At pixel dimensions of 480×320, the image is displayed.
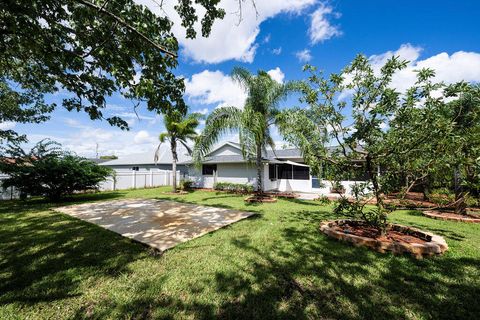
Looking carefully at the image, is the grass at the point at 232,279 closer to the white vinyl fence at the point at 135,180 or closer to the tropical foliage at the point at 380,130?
the tropical foliage at the point at 380,130

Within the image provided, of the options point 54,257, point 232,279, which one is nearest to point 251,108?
point 232,279

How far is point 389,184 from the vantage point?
5090mm

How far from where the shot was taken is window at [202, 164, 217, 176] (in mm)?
20359

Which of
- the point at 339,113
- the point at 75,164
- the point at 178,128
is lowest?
the point at 75,164

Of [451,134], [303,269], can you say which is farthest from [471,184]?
[303,269]

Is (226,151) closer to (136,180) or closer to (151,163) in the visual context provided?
(136,180)

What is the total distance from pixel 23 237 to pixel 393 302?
28.3 feet

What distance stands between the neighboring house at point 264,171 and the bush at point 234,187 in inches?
35.3

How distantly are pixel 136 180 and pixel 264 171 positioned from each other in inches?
508

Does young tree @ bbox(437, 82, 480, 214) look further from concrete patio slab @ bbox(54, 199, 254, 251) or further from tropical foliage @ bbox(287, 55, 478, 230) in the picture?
concrete patio slab @ bbox(54, 199, 254, 251)

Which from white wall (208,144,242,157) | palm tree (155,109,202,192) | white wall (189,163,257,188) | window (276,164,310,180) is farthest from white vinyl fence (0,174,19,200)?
window (276,164,310,180)

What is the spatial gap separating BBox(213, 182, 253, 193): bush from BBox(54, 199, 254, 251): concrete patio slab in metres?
7.78

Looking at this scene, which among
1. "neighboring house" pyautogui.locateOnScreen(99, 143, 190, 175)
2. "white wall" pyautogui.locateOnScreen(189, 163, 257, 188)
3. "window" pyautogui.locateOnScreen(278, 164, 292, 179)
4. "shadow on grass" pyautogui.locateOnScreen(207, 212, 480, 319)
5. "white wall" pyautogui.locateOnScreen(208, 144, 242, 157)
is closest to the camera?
"shadow on grass" pyautogui.locateOnScreen(207, 212, 480, 319)

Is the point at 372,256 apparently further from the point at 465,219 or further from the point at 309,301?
the point at 465,219
